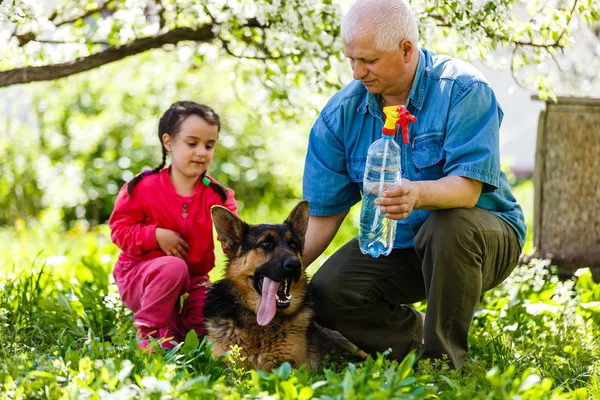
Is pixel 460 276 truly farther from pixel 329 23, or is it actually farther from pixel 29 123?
pixel 29 123

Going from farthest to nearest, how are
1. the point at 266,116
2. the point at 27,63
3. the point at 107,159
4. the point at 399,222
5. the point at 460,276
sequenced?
the point at 107,159 < the point at 266,116 < the point at 27,63 < the point at 399,222 < the point at 460,276

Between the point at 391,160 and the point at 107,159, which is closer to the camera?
the point at 391,160

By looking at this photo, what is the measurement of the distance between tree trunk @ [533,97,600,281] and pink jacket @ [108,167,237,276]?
2.64 m

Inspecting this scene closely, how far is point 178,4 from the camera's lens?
5559mm

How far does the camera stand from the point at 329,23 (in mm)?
5102

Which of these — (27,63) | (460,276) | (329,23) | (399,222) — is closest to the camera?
(460,276)

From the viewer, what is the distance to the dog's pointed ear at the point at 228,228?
4.39 m

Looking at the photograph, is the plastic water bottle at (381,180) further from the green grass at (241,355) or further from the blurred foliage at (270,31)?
the blurred foliage at (270,31)

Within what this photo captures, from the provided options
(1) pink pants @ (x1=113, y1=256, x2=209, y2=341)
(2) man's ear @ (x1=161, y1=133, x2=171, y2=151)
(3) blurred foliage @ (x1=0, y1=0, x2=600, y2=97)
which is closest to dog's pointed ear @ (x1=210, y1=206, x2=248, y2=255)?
(1) pink pants @ (x1=113, y1=256, x2=209, y2=341)

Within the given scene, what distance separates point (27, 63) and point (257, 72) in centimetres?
151

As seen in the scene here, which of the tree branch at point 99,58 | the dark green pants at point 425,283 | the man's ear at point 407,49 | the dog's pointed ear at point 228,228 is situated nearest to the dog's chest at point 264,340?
the dark green pants at point 425,283

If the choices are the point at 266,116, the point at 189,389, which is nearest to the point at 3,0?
the point at 266,116

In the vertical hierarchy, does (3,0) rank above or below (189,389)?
above

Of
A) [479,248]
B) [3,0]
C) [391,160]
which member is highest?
[3,0]
